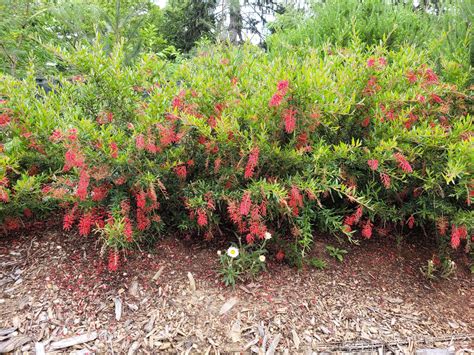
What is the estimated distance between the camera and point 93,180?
207 centimetres

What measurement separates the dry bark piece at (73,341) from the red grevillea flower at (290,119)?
1493 millimetres

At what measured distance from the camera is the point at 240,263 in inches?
85.0

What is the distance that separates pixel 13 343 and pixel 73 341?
0.29m

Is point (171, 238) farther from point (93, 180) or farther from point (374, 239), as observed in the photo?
point (374, 239)

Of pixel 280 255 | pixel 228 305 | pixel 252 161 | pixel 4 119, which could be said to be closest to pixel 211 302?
pixel 228 305

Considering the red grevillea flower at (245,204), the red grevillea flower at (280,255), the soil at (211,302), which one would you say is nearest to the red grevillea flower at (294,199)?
the red grevillea flower at (245,204)

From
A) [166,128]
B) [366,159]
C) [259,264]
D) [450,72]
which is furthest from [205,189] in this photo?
[450,72]

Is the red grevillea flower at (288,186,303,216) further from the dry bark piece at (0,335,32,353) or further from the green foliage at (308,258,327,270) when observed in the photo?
the dry bark piece at (0,335,32,353)

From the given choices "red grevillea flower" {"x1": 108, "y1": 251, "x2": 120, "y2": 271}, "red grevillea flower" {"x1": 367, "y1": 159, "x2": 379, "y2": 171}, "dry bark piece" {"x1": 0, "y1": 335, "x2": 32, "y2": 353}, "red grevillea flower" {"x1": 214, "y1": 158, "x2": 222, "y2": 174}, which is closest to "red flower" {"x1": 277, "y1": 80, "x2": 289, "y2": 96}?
"red grevillea flower" {"x1": 214, "y1": 158, "x2": 222, "y2": 174}

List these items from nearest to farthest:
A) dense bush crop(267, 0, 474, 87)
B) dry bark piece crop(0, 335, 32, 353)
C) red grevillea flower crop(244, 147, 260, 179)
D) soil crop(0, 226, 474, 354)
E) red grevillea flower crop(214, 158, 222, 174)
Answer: dry bark piece crop(0, 335, 32, 353) < soil crop(0, 226, 474, 354) < red grevillea flower crop(244, 147, 260, 179) < red grevillea flower crop(214, 158, 222, 174) < dense bush crop(267, 0, 474, 87)

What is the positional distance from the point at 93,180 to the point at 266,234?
1.07 m

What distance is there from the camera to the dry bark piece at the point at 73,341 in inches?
68.7

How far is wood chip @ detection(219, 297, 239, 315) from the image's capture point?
194cm

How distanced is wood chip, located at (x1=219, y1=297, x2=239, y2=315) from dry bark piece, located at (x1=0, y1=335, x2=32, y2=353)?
992 mm
